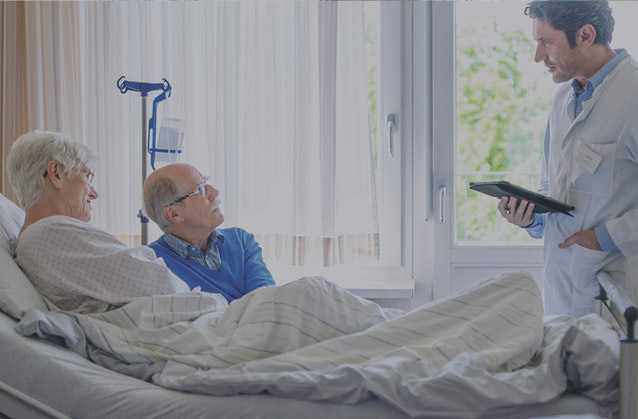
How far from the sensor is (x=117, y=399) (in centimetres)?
146

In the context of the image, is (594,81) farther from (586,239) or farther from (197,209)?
(197,209)

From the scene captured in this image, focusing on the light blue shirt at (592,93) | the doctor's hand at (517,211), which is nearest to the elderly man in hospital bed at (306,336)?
the light blue shirt at (592,93)

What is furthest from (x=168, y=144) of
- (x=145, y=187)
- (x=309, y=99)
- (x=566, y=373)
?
(x=566, y=373)

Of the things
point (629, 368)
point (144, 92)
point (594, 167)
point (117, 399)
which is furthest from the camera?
point (144, 92)

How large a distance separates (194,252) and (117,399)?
3.22 feet

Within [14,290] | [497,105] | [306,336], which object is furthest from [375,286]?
[14,290]

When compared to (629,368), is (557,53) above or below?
above

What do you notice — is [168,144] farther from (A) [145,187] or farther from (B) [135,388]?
(B) [135,388]

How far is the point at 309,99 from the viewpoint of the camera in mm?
3180

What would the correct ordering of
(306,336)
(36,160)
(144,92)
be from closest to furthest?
(306,336)
(36,160)
(144,92)

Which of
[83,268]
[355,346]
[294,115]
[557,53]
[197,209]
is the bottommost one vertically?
[355,346]

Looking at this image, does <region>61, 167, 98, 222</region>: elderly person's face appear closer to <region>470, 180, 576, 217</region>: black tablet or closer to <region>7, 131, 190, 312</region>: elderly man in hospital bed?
<region>7, 131, 190, 312</region>: elderly man in hospital bed

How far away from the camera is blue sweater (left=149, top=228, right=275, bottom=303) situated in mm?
2363

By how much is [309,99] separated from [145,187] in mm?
1002
